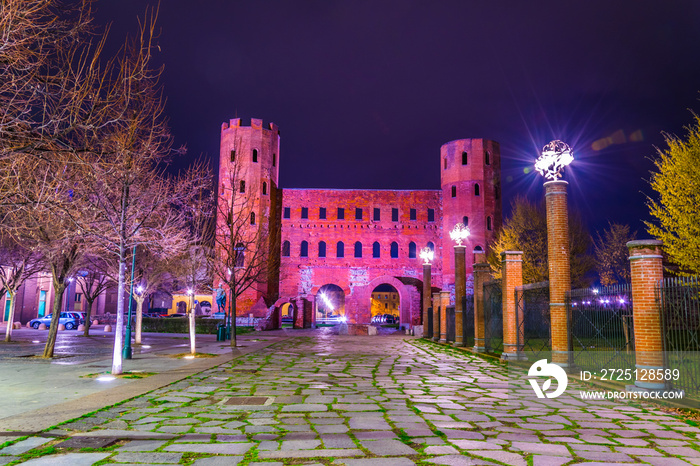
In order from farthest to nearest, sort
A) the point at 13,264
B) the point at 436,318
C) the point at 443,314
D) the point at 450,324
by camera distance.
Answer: the point at 436,318 → the point at 443,314 → the point at 450,324 → the point at 13,264

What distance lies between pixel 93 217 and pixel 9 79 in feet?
17.7

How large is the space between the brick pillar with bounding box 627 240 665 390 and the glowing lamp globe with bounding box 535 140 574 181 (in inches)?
139

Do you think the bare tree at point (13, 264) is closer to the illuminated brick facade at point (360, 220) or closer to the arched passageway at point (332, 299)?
the illuminated brick facade at point (360, 220)

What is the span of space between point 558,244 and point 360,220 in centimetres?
3306

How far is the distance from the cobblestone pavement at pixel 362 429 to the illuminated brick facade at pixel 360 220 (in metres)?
33.2

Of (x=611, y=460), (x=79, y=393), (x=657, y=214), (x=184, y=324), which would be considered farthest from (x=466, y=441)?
(x=184, y=324)

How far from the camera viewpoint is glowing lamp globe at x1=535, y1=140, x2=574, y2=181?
39.3 ft

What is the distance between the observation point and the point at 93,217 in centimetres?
1150

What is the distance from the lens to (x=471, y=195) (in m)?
42.5

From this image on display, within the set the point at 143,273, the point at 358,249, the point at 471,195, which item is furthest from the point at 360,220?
the point at 143,273

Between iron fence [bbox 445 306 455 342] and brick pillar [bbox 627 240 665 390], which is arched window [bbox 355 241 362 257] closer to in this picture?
iron fence [bbox 445 306 455 342]

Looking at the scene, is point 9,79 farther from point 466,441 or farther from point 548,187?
point 548,187

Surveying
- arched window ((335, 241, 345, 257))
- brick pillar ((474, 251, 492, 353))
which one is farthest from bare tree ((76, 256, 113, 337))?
arched window ((335, 241, 345, 257))

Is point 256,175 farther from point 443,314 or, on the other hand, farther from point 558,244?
point 558,244
